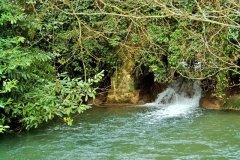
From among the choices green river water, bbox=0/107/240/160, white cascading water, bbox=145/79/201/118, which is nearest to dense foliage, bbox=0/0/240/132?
green river water, bbox=0/107/240/160

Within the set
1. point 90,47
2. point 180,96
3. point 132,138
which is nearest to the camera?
point 132,138

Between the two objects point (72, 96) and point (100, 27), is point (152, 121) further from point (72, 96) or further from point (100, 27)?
point (72, 96)

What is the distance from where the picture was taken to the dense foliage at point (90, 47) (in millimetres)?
6535

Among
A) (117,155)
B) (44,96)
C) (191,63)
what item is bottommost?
(117,155)

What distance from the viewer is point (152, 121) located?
386 inches

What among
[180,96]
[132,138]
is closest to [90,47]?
[180,96]

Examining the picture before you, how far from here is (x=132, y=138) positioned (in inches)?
331

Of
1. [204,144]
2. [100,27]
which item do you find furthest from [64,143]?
[100,27]

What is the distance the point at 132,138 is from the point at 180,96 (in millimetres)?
4089

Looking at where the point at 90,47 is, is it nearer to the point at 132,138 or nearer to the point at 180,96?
the point at 180,96

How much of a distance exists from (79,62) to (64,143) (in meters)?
4.67

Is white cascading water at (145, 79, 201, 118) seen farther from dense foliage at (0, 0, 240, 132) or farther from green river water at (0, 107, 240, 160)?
green river water at (0, 107, 240, 160)

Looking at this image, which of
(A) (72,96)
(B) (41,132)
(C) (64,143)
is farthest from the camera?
(B) (41,132)

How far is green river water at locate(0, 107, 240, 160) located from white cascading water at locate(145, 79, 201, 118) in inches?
50.0
